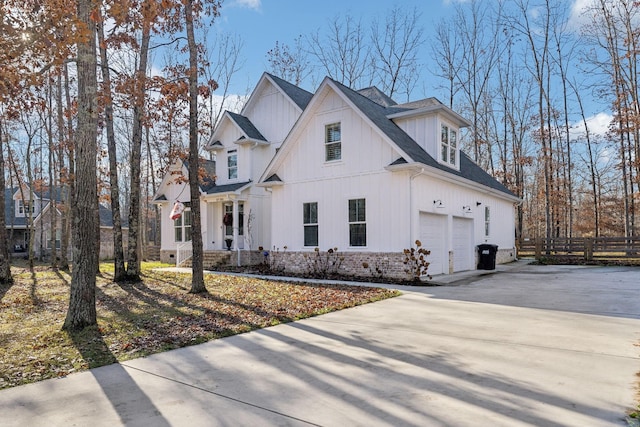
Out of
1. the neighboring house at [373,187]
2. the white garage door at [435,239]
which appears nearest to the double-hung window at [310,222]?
the neighboring house at [373,187]

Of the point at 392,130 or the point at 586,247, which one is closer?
the point at 392,130

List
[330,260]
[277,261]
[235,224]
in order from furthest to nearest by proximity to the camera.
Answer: [235,224], [277,261], [330,260]

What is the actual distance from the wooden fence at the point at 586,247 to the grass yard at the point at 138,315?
1472 centimetres

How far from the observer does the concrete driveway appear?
3.24m

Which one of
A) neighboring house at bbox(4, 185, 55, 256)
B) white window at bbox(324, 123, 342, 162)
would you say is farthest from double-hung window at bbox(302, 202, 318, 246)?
neighboring house at bbox(4, 185, 55, 256)

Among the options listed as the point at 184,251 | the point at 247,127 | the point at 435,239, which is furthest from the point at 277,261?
the point at 184,251

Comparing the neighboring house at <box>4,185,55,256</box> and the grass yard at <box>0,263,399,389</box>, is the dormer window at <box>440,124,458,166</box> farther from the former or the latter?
the neighboring house at <box>4,185,55,256</box>

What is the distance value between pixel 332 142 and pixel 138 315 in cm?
865

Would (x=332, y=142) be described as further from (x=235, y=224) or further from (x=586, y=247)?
(x=586, y=247)

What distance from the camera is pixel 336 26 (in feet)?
92.1

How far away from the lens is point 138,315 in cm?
758

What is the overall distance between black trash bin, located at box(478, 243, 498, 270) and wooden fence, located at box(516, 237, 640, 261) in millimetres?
6544

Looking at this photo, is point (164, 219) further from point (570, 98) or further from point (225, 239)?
point (570, 98)

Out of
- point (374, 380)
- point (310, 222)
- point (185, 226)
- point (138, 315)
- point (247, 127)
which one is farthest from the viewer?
point (185, 226)
